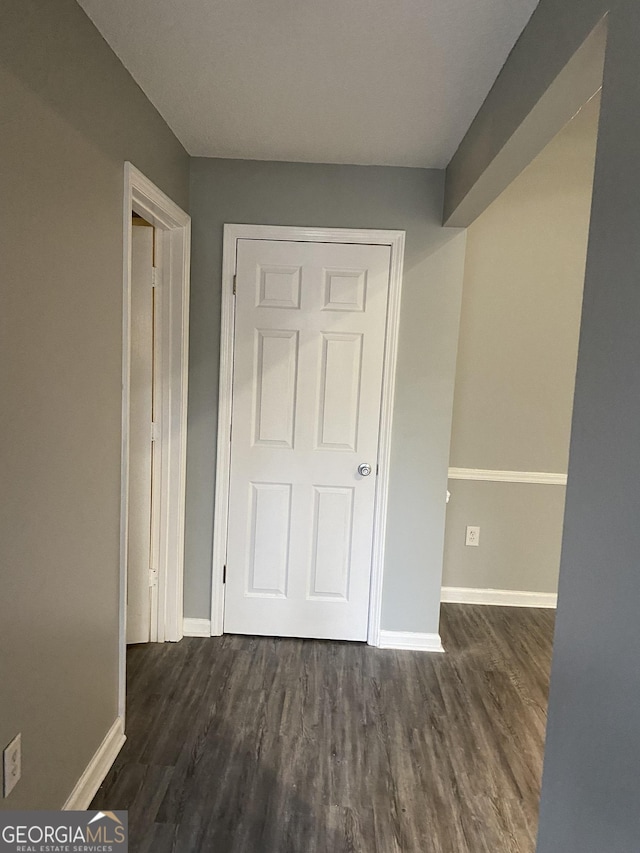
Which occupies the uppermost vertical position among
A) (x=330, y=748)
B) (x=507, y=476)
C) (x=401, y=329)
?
(x=401, y=329)

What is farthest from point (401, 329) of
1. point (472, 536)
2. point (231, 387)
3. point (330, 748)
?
point (330, 748)

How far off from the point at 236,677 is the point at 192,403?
1296 millimetres

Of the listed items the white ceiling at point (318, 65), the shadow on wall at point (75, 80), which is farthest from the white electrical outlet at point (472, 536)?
the shadow on wall at point (75, 80)

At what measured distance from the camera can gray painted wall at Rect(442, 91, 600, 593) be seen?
3191mm

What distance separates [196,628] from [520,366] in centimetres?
230

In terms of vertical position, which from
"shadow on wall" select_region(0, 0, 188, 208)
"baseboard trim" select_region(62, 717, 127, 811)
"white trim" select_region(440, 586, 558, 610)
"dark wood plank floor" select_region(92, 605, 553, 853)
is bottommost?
"dark wood plank floor" select_region(92, 605, 553, 853)

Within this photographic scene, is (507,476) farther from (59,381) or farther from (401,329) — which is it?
(59,381)

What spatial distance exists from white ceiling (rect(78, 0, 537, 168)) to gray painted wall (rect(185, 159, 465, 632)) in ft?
0.71

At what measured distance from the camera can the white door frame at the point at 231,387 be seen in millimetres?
2730

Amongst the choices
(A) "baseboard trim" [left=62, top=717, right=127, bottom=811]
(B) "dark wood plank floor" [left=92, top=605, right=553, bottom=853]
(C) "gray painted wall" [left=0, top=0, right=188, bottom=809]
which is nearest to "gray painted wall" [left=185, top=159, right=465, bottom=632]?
(B) "dark wood plank floor" [left=92, top=605, right=553, bottom=853]

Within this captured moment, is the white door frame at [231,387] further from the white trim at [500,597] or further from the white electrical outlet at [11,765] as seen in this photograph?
the white electrical outlet at [11,765]

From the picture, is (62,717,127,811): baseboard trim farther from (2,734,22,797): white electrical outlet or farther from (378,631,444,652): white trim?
(378,631,444,652): white trim

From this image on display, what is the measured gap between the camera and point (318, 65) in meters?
1.79

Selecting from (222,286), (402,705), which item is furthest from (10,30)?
(402,705)
